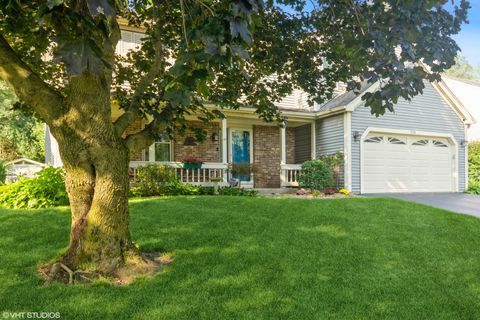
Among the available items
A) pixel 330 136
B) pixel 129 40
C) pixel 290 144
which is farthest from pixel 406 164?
pixel 129 40

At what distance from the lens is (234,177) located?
1309cm

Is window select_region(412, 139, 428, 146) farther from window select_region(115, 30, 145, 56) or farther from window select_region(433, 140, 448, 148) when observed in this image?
window select_region(115, 30, 145, 56)

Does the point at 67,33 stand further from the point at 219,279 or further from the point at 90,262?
the point at 219,279

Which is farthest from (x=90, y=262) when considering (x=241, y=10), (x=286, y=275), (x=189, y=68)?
(x=241, y=10)

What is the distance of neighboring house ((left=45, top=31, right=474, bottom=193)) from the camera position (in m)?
12.8

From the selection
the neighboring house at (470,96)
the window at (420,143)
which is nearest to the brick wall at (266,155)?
the window at (420,143)

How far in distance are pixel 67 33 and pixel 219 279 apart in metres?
2.66

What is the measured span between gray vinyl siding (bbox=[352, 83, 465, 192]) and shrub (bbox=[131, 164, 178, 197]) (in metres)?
6.66

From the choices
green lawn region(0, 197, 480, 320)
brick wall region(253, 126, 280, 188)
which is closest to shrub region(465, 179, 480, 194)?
brick wall region(253, 126, 280, 188)

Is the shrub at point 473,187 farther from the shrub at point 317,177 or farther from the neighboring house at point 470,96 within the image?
the neighboring house at point 470,96

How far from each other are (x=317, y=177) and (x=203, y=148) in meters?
4.40

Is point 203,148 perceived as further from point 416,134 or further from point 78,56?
point 78,56

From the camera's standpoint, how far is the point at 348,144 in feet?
41.8

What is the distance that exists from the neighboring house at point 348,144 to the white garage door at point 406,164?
0.12ft
